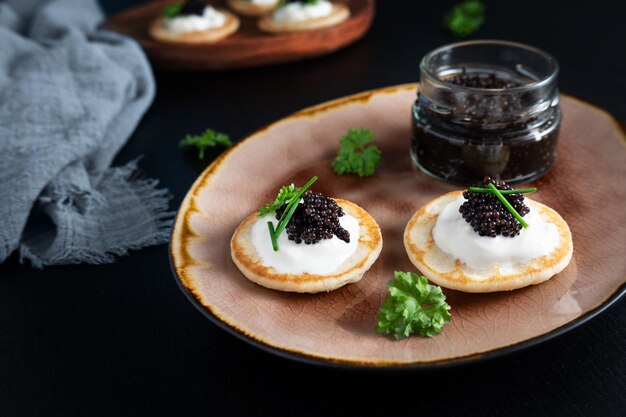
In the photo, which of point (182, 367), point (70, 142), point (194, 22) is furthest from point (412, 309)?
point (194, 22)

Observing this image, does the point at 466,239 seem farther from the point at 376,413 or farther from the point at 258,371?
the point at 258,371

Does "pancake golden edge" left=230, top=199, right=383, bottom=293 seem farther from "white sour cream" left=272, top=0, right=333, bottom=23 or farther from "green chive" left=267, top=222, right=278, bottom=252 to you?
"white sour cream" left=272, top=0, right=333, bottom=23

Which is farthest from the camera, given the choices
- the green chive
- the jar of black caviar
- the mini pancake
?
Result: the mini pancake

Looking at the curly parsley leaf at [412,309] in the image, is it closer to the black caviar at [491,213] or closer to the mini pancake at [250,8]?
the black caviar at [491,213]

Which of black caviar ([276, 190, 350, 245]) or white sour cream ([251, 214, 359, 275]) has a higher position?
black caviar ([276, 190, 350, 245])

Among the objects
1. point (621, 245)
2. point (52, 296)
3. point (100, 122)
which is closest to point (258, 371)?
point (52, 296)

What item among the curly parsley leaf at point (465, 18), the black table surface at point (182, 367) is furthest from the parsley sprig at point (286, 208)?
the curly parsley leaf at point (465, 18)

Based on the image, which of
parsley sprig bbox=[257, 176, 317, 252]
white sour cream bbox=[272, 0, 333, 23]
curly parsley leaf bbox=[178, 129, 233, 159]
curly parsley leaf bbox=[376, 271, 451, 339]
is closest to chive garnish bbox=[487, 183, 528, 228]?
curly parsley leaf bbox=[376, 271, 451, 339]
